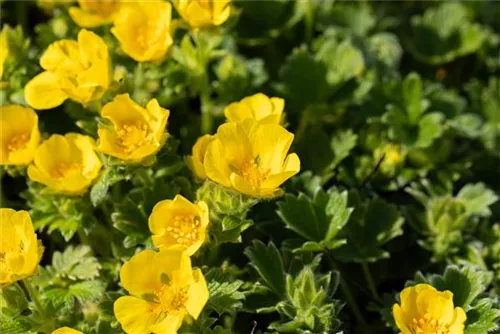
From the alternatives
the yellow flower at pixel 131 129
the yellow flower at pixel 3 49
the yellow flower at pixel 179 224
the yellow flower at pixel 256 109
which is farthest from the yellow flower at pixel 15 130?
the yellow flower at pixel 256 109

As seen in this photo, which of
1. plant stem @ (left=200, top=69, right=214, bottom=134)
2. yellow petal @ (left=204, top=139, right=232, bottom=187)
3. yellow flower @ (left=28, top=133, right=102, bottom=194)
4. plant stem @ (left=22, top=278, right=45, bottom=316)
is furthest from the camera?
plant stem @ (left=200, top=69, right=214, bottom=134)

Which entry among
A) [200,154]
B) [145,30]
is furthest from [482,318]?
[145,30]

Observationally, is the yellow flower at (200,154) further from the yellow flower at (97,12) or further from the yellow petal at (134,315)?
the yellow flower at (97,12)

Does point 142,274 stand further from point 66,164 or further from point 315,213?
point 315,213

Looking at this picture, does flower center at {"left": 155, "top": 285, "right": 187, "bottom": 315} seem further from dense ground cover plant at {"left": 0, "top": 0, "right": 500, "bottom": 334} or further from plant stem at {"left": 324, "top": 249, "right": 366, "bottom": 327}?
plant stem at {"left": 324, "top": 249, "right": 366, "bottom": 327}

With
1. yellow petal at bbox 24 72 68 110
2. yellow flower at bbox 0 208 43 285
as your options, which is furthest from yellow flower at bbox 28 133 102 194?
yellow flower at bbox 0 208 43 285

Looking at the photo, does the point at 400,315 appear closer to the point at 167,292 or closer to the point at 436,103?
the point at 167,292

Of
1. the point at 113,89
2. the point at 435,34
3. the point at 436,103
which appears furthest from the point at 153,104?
the point at 435,34
